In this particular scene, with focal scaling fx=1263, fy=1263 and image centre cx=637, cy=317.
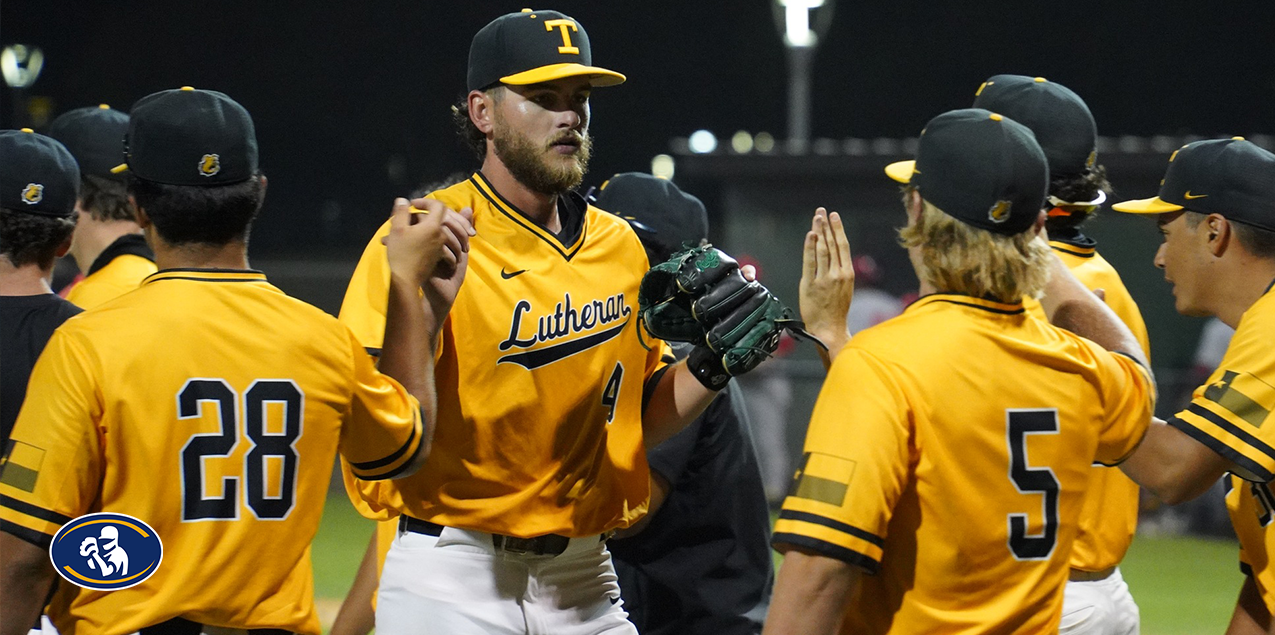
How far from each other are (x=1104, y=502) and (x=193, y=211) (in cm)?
254

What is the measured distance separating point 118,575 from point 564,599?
1193mm

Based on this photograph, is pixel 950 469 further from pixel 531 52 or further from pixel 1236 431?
pixel 531 52

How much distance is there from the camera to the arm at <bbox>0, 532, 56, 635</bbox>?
2535mm

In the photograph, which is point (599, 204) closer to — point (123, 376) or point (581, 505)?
point (581, 505)

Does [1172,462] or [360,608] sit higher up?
[1172,462]

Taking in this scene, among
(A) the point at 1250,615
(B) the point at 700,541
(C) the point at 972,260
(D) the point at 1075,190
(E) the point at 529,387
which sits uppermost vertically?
(C) the point at 972,260

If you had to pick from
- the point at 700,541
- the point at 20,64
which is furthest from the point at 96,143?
the point at 20,64

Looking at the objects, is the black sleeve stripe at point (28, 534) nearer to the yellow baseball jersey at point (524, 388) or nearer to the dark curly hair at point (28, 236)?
the yellow baseball jersey at point (524, 388)

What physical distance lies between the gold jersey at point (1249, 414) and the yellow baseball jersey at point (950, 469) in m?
0.57

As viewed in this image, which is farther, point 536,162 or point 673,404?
point 673,404

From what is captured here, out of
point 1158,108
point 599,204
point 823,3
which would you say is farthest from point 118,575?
point 1158,108

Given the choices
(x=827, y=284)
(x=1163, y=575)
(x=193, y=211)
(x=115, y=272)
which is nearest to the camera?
(x=193, y=211)

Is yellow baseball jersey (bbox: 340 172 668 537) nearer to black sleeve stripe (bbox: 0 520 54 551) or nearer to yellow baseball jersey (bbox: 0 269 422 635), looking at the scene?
yellow baseball jersey (bbox: 0 269 422 635)

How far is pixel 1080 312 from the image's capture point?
3018 millimetres
